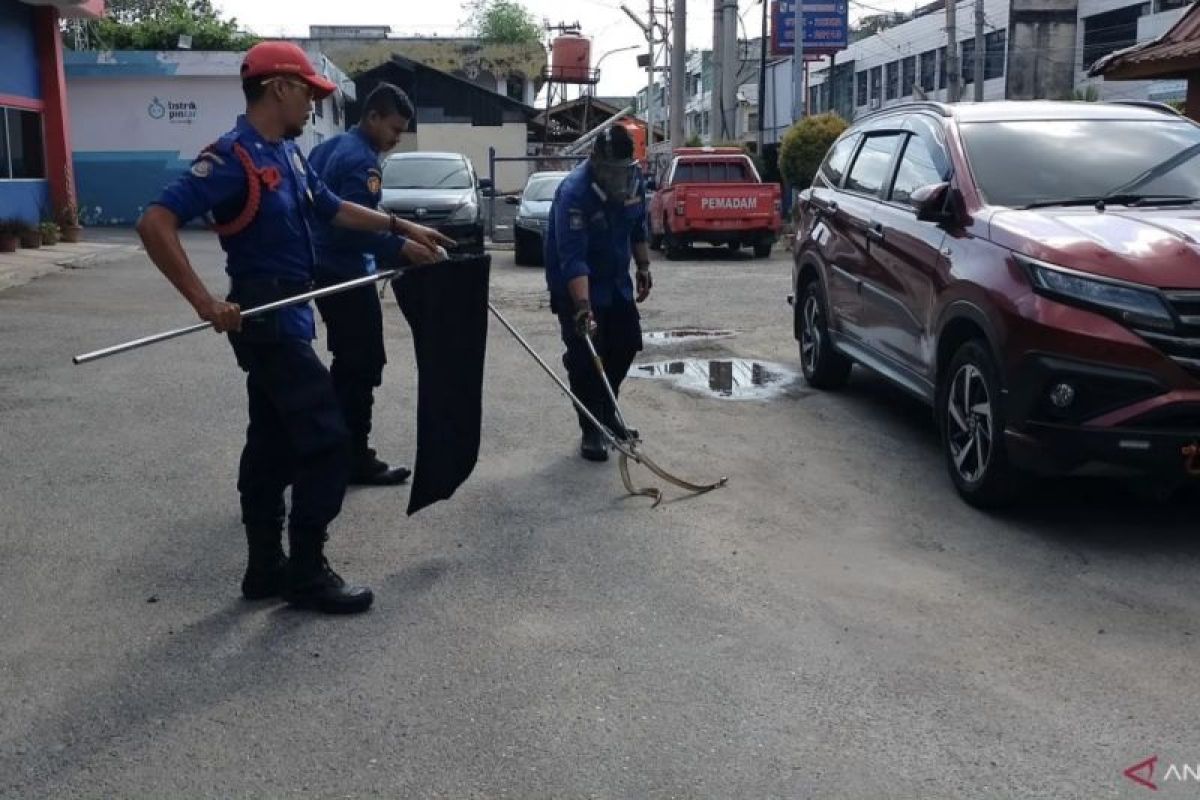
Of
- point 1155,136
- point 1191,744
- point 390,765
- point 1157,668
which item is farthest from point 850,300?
point 390,765

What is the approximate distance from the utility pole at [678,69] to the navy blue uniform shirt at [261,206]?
95.2ft

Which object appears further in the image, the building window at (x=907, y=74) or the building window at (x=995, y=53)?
the building window at (x=907, y=74)

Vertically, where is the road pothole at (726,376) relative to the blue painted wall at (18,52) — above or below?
below

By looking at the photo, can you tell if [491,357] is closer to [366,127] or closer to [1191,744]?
[366,127]

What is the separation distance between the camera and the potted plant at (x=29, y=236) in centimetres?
1905

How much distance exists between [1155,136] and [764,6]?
34.6 m

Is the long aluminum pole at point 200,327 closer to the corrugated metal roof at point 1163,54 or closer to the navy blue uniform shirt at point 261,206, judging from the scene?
the navy blue uniform shirt at point 261,206

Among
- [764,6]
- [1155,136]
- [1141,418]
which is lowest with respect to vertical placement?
[1141,418]

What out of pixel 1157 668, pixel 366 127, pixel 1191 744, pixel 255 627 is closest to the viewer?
pixel 1191 744

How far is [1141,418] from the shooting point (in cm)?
514

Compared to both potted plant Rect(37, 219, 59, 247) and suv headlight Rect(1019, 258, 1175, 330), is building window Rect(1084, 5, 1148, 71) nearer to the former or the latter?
potted plant Rect(37, 219, 59, 247)

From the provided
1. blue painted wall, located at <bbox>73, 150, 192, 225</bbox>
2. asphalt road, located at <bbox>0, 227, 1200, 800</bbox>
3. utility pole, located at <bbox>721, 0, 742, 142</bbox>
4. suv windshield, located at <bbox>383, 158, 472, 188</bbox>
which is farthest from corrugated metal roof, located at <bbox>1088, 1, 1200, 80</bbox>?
blue painted wall, located at <bbox>73, 150, 192, 225</bbox>

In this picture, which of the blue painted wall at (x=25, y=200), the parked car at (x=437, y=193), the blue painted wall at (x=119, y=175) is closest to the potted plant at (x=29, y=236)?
the blue painted wall at (x=25, y=200)

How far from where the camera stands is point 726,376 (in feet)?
31.7
